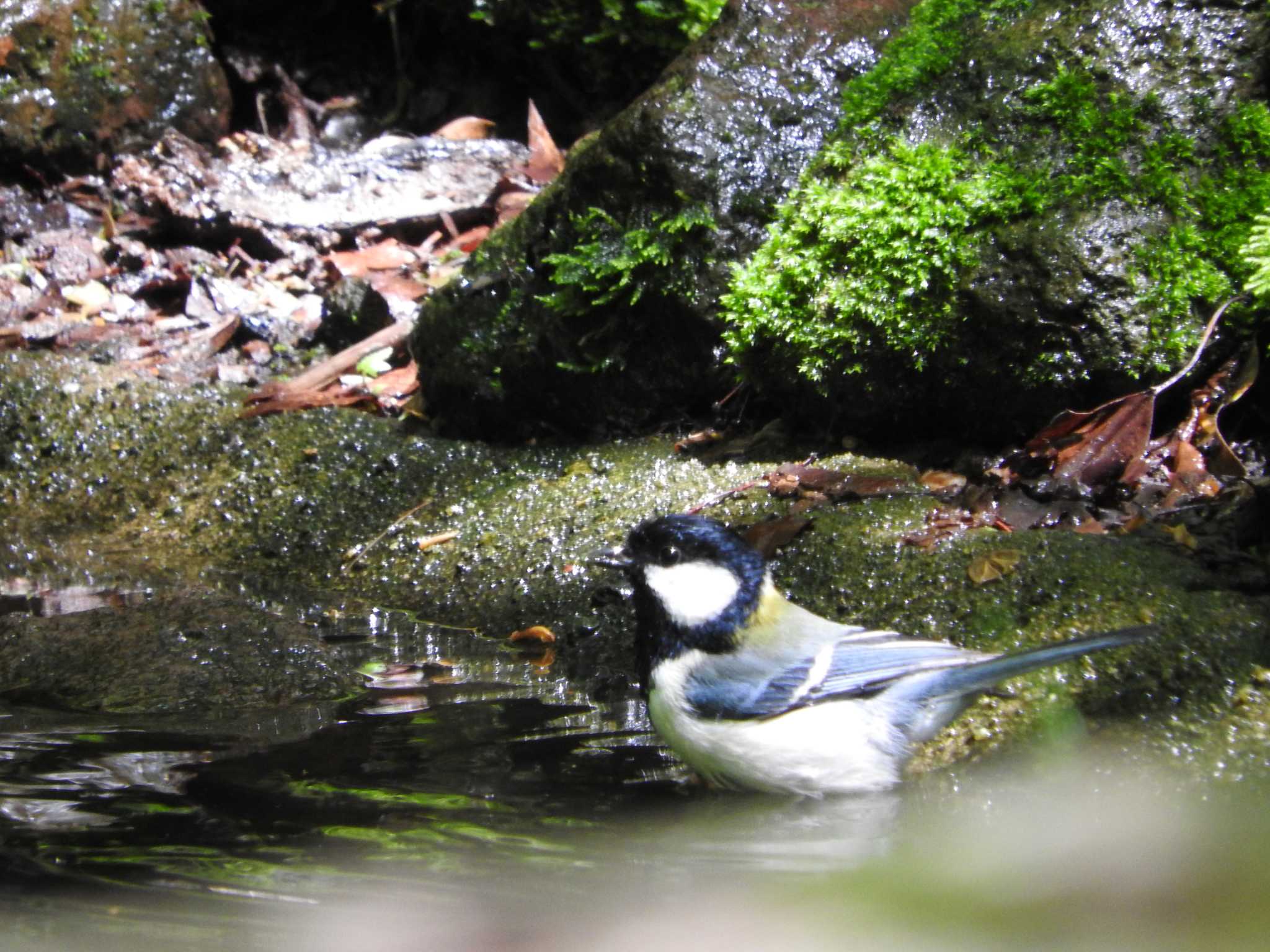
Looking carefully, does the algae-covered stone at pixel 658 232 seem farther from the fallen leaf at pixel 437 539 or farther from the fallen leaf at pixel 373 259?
the fallen leaf at pixel 373 259

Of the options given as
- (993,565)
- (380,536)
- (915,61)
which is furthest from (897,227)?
(380,536)

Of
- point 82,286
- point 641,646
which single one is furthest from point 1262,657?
point 82,286

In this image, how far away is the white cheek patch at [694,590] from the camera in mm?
2984

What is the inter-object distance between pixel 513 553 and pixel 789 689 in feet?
5.62

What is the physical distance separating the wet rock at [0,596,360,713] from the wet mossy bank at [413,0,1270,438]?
1.85 meters

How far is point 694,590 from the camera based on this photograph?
3.02 metres

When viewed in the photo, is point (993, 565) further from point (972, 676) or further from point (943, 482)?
point (943, 482)

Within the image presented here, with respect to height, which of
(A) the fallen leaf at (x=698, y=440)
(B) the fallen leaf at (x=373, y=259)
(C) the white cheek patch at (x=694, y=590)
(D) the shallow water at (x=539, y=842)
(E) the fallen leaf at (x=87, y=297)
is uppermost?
(B) the fallen leaf at (x=373, y=259)

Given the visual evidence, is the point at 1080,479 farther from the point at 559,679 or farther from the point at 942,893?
the point at 942,893

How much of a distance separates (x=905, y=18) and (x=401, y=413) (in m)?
3.02

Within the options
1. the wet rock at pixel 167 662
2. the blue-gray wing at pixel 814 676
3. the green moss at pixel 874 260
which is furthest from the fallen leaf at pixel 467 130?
the blue-gray wing at pixel 814 676

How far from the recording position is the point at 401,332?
6.12 metres

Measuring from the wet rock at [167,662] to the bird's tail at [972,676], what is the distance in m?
1.78

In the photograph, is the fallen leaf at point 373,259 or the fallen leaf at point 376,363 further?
the fallen leaf at point 373,259
